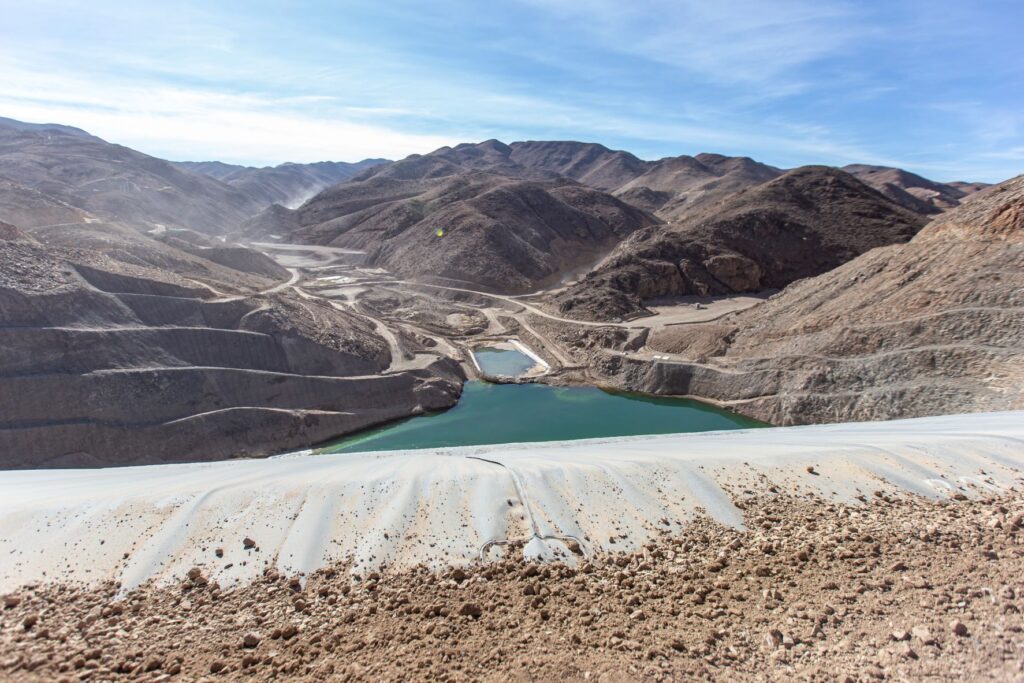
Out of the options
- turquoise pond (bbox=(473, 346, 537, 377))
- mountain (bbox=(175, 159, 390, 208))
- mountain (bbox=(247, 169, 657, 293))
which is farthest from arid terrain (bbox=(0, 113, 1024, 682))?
mountain (bbox=(175, 159, 390, 208))

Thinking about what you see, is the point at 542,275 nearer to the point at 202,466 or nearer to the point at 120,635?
the point at 202,466

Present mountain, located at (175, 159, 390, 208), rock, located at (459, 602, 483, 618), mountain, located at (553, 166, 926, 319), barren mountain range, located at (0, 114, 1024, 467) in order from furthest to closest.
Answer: mountain, located at (175, 159, 390, 208)
mountain, located at (553, 166, 926, 319)
barren mountain range, located at (0, 114, 1024, 467)
rock, located at (459, 602, 483, 618)

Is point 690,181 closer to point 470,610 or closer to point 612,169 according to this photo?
point 612,169

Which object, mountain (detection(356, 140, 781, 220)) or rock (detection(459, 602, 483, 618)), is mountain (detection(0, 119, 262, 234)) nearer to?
mountain (detection(356, 140, 781, 220))

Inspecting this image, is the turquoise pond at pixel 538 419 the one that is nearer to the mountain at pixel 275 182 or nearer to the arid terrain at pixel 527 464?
the arid terrain at pixel 527 464

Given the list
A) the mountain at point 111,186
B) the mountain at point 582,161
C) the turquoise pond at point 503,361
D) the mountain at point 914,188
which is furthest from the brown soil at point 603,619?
the mountain at point 582,161

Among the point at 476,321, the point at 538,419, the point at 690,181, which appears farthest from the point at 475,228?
the point at 690,181

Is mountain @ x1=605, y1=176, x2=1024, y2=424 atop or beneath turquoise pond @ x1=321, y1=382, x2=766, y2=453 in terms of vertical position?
atop

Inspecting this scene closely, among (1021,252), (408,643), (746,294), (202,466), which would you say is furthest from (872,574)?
(746,294)
